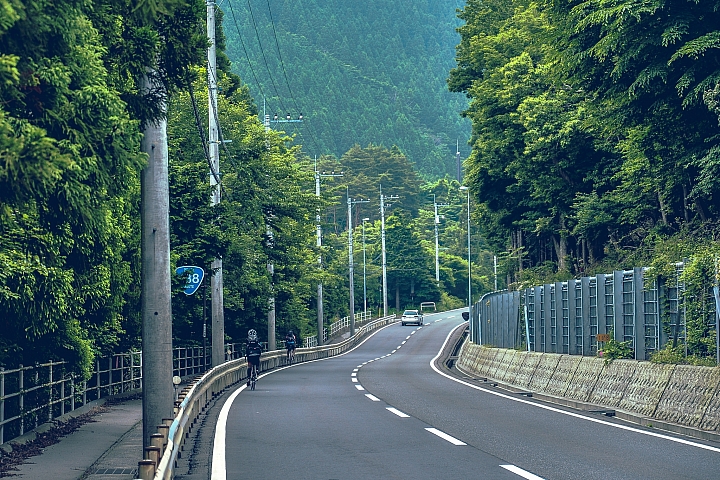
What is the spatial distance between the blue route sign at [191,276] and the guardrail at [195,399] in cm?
207

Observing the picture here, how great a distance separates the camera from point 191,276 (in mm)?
25562

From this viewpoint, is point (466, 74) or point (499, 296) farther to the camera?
point (466, 74)

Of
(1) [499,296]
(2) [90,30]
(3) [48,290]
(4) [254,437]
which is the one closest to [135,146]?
(2) [90,30]

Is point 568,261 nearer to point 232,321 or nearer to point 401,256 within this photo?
point 232,321

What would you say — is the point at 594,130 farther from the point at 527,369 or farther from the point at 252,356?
the point at 252,356

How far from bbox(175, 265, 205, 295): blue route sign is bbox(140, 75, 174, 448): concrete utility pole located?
11039 millimetres

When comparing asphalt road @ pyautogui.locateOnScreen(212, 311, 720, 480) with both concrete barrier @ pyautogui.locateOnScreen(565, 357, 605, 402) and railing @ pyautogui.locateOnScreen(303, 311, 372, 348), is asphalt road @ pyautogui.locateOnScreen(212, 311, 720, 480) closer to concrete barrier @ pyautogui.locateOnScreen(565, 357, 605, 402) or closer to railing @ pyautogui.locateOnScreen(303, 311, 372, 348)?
concrete barrier @ pyautogui.locateOnScreen(565, 357, 605, 402)

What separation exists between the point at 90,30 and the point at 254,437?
9383 millimetres

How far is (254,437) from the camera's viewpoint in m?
16.9

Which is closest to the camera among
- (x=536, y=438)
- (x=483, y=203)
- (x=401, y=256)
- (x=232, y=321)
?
(x=536, y=438)

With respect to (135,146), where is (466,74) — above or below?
above

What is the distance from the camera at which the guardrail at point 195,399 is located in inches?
346

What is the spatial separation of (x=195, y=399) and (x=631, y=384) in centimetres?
827

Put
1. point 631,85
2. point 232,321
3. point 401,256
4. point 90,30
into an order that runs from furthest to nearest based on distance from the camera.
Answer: point 401,256 → point 232,321 → point 631,85 → point 90,30
